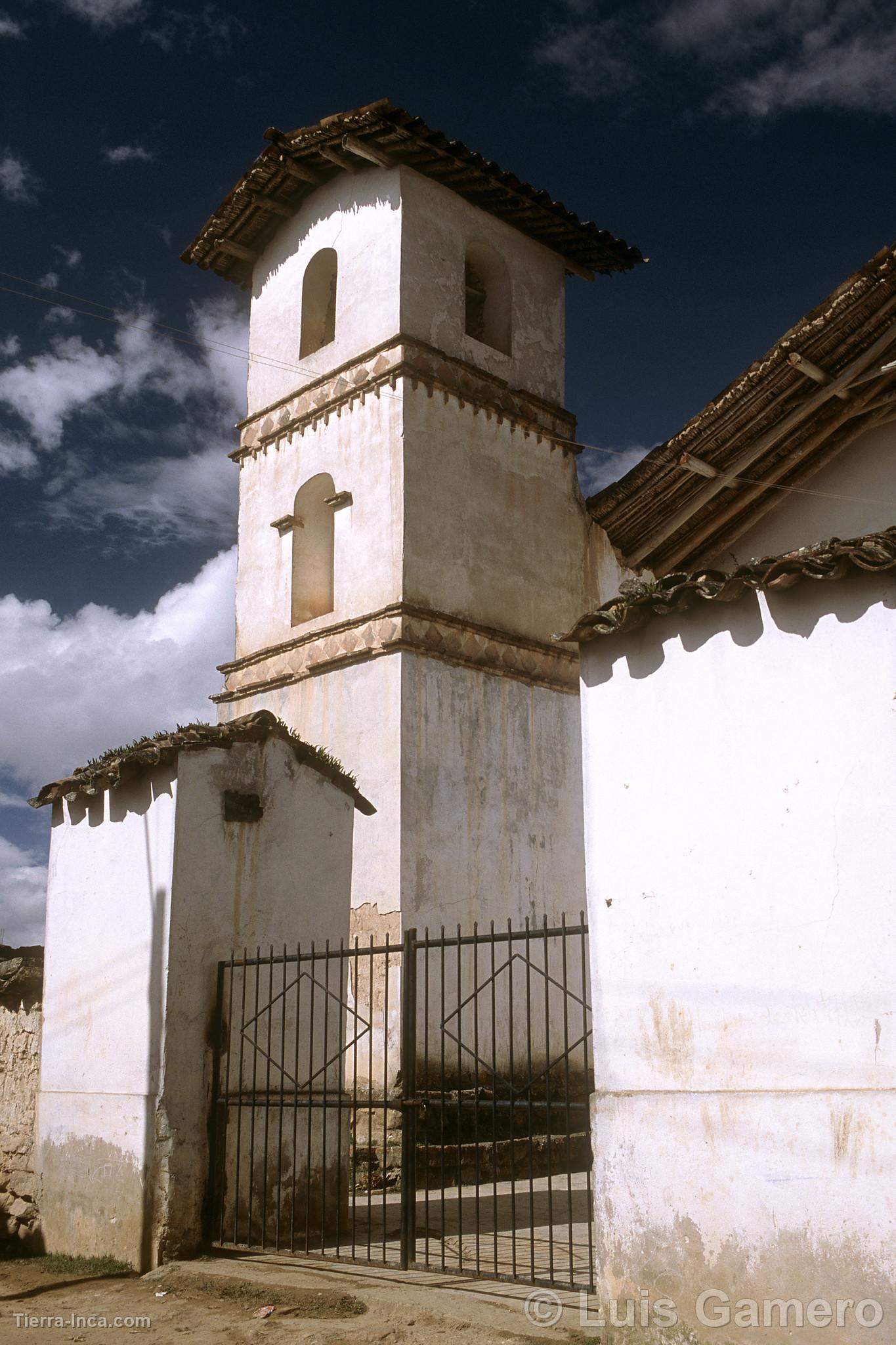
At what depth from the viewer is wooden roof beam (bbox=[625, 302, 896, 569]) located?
1004 cm

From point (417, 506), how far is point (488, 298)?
13.6 ft

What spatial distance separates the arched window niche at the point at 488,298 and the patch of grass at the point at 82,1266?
37.7ft

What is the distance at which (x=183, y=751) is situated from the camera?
28.6 ft

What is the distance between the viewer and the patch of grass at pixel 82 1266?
798 cm

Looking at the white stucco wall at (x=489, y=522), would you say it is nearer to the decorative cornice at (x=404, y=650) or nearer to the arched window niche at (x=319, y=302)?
the decorative cornice at (x=404, y=650)

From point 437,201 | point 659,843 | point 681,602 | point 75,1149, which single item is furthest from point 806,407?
point 75,1149

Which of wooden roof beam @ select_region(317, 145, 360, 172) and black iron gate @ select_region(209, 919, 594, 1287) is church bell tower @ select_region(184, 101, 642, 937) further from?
black iron gate @ select_region(209, 919, 594, 1287)

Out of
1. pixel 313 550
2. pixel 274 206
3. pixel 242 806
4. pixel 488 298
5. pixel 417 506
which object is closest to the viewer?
pixel 242 806

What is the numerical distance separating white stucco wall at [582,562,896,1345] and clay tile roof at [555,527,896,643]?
100 mm

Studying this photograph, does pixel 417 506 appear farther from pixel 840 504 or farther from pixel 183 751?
pixel 183 751

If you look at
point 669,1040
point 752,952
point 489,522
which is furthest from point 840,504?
point 669,1040

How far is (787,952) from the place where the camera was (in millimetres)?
5668

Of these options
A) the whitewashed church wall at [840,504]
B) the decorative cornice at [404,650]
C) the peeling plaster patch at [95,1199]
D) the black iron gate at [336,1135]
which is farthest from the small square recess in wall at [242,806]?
the whitewashed church wall at [840,504]

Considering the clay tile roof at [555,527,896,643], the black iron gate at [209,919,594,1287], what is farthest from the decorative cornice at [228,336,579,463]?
the clay tile roof at [555,527,896,643]
